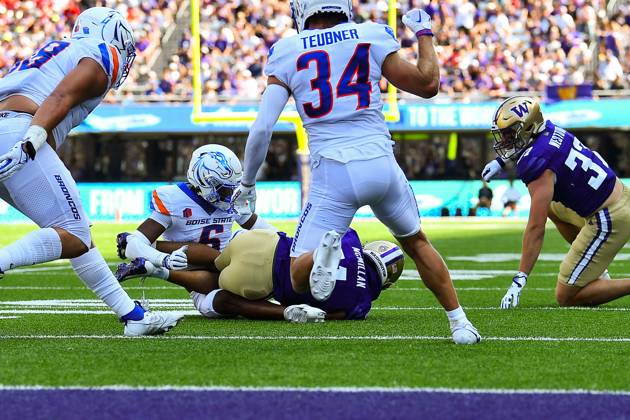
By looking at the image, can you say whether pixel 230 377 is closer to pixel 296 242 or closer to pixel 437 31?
pixel 296 242

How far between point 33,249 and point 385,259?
2175mm

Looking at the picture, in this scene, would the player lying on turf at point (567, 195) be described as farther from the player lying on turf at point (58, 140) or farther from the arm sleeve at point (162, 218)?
the player lying on turf at point (58, 140)

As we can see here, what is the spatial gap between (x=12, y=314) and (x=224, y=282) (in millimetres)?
1325

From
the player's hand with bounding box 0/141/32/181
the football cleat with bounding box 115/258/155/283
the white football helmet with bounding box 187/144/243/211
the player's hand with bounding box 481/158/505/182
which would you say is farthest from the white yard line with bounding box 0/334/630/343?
the player's hand with bounding box 481/158/505/182

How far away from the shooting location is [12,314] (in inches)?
260

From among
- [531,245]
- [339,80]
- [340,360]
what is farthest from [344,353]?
[531,245]

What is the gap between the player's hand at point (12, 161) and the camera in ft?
15.2

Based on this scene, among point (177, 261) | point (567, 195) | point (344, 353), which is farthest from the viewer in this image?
point (567, 195)

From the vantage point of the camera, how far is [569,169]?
6.83 m

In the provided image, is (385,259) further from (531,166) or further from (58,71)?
(58,71)

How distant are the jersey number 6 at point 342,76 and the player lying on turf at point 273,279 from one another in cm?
138

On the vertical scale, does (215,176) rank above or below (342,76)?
below

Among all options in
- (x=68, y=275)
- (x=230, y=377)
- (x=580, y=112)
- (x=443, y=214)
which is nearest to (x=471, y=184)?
(x=443, y=214)

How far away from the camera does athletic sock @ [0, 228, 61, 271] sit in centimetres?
477
